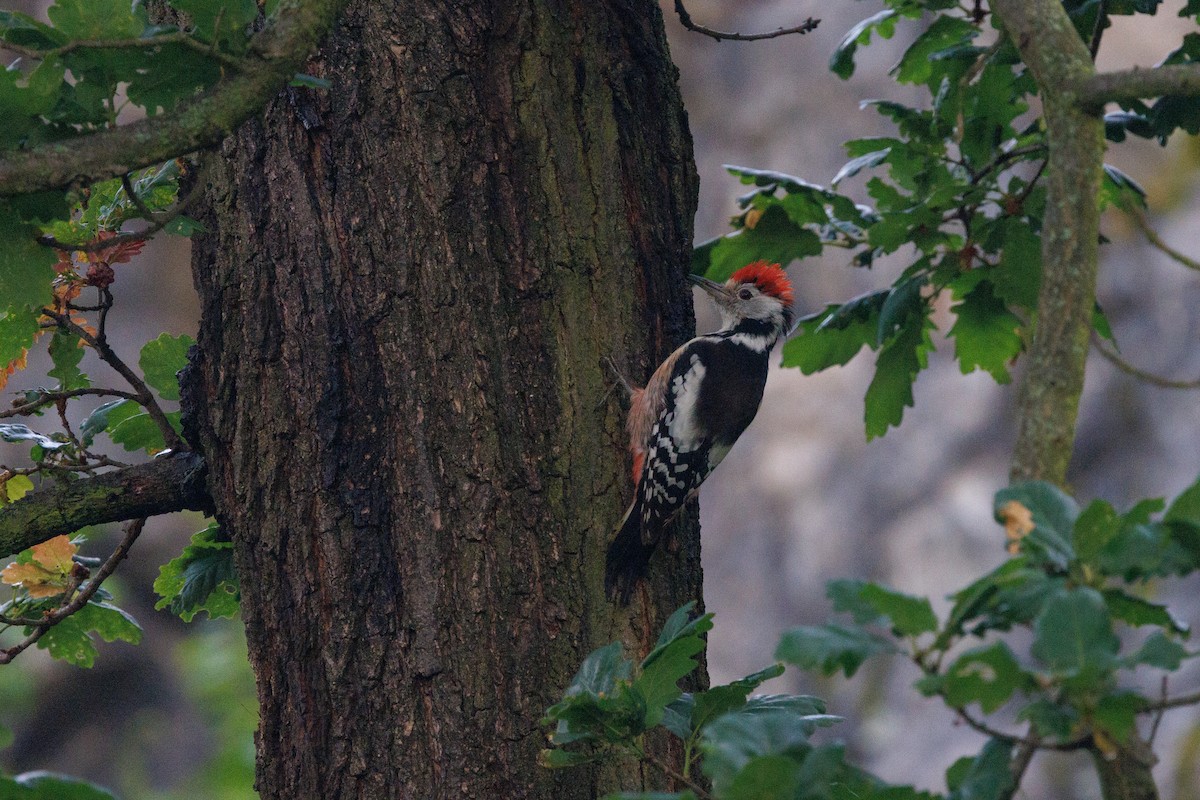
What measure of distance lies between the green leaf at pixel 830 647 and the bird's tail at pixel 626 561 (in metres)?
0.83

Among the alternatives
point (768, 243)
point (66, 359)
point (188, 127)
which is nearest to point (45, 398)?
point (66, 359)

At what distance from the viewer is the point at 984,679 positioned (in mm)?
794

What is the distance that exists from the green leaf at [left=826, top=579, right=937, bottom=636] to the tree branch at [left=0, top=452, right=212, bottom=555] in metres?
1.22

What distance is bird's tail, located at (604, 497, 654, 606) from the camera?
167 centimetres

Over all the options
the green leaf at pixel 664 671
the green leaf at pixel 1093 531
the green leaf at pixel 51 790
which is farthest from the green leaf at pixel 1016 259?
the green leaf at pixel 51 790

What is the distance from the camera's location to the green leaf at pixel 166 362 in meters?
1.99

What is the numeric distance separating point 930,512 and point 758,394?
5.57 metres

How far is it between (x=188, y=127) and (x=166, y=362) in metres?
0.87

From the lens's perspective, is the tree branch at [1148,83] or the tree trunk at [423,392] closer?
the tree branch at [1148,83]

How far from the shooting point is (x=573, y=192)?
68.6 inches

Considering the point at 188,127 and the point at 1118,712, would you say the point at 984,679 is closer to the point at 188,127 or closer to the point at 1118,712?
the point at 1118,712

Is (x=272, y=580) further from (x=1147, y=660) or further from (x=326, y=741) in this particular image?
(x=1147, y=660)

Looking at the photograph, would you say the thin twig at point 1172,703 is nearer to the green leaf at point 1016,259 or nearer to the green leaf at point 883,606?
the green leaf at point 883,606

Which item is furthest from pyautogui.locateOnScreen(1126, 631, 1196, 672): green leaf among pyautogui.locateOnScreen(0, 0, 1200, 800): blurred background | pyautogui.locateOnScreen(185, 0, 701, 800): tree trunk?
pyautogui.locateOnScreen(0, 0, 1200, 800): blurred background
